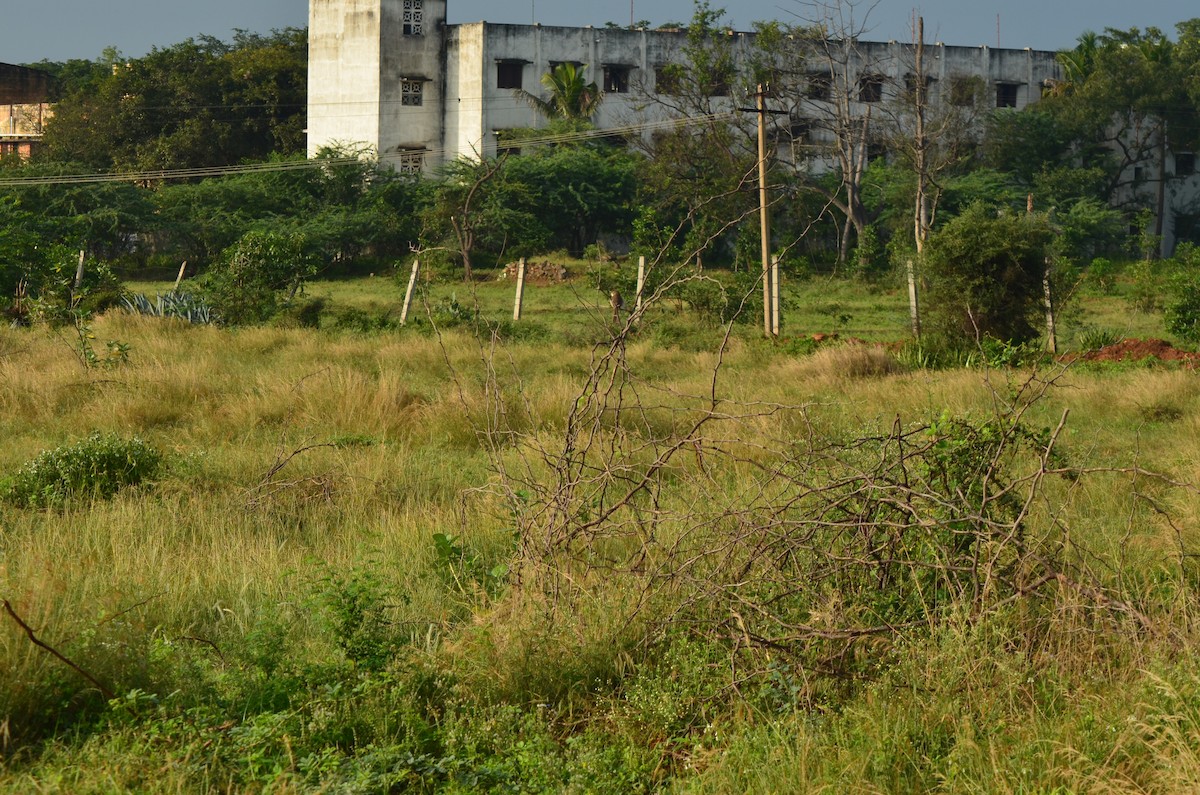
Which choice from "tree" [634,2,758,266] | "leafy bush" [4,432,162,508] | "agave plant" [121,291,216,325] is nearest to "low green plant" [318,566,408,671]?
"leafy bush" [4,432,162,508]

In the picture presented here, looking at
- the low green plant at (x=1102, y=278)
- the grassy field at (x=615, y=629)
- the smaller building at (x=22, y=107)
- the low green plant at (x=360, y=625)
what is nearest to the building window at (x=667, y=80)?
the low green plant at (x=1102, y=278)

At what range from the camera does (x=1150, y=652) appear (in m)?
4.04

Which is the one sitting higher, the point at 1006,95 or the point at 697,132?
the point at 1006,95

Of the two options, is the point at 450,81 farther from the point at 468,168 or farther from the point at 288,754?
the point at 288,754

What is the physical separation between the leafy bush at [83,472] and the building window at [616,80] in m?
35.9

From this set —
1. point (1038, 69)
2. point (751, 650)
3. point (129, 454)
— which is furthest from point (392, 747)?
point (1038, 69)

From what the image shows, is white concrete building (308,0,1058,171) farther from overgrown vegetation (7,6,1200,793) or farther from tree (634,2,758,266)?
overgrown vegetation (7,6,1200,793)

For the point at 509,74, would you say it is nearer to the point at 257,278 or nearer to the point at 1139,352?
the point at 257,278

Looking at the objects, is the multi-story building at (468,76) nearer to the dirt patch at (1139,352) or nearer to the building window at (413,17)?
the building window at (413,17)

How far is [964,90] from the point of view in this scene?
42656 mm

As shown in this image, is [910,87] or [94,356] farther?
[910,87]

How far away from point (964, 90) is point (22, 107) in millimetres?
37949

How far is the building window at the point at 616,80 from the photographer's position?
136 feet

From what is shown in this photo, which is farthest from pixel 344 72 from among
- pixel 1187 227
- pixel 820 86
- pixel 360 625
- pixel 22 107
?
pixel 360 625
